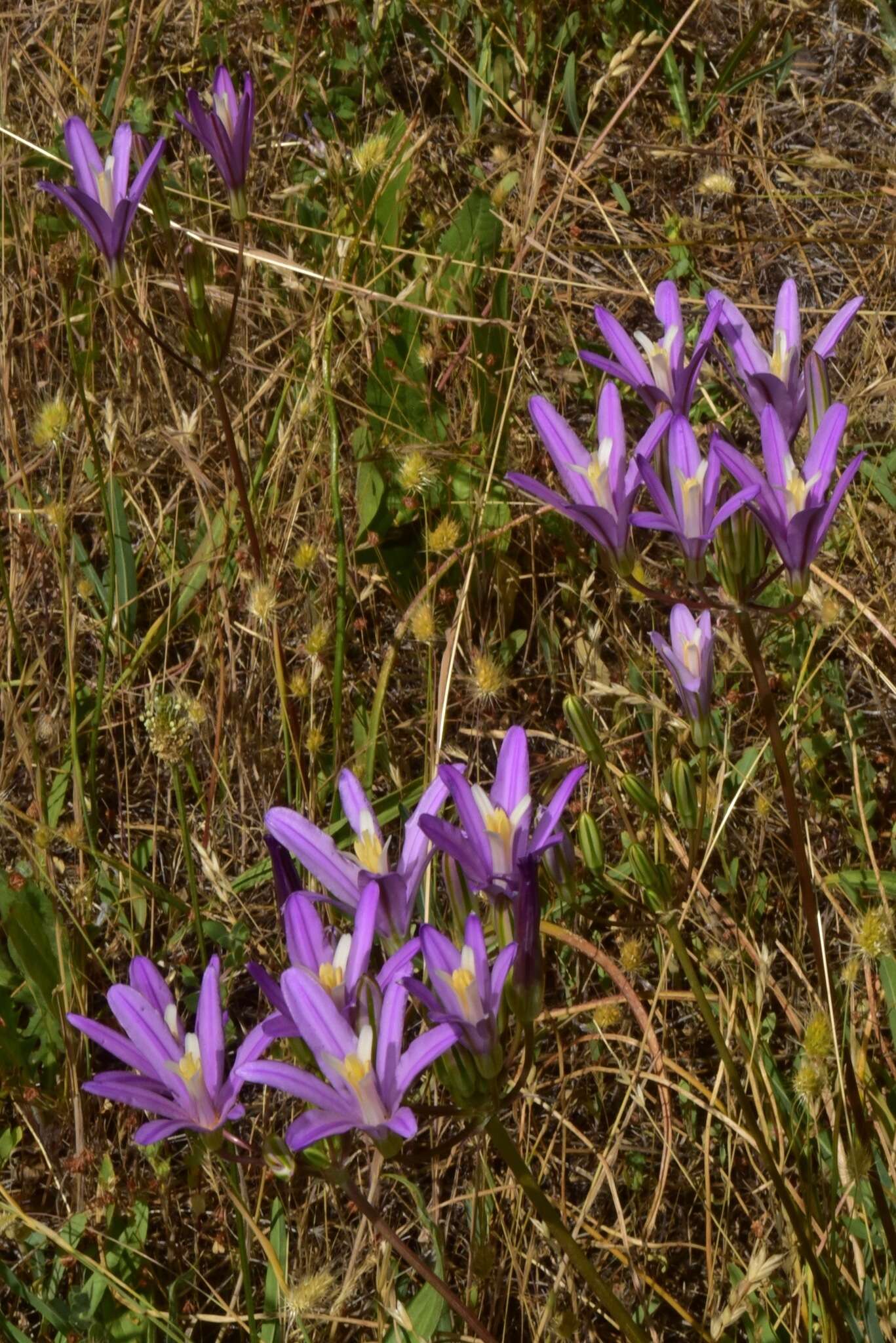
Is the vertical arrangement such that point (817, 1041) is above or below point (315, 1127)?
below

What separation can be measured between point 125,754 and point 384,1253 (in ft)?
4.18

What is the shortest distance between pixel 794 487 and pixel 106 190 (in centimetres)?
148

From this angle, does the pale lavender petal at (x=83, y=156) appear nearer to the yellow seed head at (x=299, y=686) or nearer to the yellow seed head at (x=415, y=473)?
the yellow seed head at (x=415, y=473)

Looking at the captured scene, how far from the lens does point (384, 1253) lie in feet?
5.92

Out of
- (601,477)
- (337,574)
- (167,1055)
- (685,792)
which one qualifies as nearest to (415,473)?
(337,574)

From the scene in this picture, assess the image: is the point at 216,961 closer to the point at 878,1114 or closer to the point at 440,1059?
the point at 440,1059

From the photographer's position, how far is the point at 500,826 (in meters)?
1.44

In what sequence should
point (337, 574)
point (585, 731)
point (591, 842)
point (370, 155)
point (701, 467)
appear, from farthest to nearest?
point (337, 574)
point (370, 155)
point (591, 842)
point (585, 731)
point (701, 467)

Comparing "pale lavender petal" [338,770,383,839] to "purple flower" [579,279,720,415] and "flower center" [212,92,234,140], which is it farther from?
"flower center" [212,92,234,140]

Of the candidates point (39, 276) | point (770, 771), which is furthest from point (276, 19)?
point (770, 771)

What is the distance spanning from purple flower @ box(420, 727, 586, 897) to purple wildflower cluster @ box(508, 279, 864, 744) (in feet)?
1.20

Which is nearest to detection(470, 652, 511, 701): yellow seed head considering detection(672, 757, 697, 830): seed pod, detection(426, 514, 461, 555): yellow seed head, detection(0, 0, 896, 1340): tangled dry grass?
detection(0, 0, 896, 1340): tangled dry grass

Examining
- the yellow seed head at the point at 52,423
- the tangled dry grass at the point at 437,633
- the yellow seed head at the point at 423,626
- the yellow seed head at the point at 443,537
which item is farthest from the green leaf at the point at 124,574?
the yellow seed head at the point at 423,626

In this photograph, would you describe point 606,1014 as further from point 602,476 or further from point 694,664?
point 602,476
